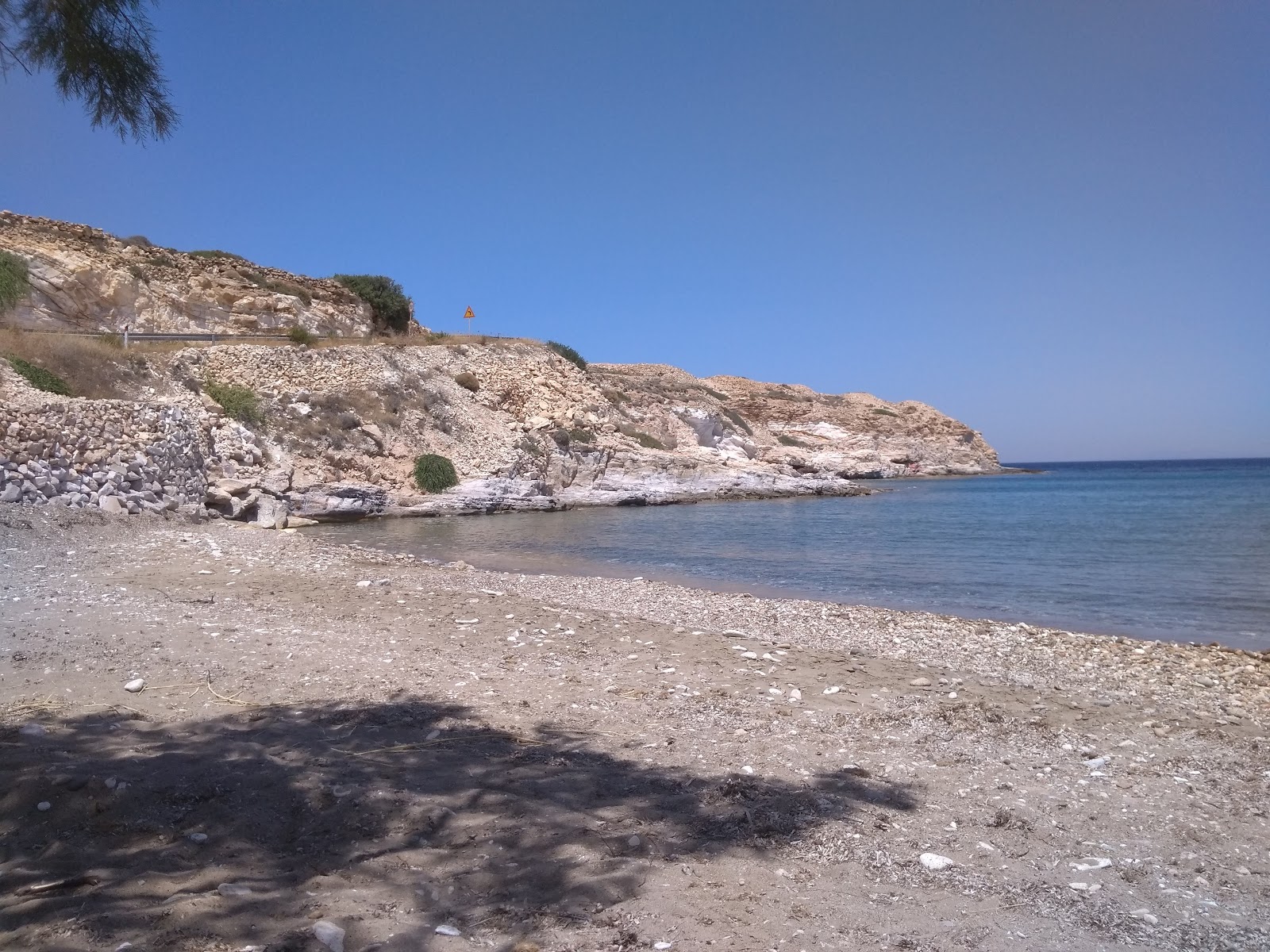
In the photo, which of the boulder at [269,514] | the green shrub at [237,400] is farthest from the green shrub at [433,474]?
the boulder at [269,514]

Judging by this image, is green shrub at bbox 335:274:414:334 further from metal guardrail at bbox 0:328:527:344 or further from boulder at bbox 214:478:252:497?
boulder at bbox 214:478:252:497

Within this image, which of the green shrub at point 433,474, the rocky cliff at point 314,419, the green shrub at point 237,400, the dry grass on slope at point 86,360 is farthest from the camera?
the green shrub at point 433,474

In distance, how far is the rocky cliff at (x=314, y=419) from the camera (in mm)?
15438

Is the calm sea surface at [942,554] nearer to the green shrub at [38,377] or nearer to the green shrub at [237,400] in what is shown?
the green shrub at [237,400]

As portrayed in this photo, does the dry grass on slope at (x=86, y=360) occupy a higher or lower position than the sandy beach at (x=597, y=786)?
higher

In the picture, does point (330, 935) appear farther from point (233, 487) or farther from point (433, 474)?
point (433, 474)

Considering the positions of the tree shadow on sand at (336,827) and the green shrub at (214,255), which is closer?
the tree shadow on sand at (336,827)

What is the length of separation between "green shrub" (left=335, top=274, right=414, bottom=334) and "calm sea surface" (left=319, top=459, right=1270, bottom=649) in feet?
55.4

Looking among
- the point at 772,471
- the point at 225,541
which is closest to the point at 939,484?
the point at 772,471

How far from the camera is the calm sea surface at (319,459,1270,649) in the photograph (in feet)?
40.1

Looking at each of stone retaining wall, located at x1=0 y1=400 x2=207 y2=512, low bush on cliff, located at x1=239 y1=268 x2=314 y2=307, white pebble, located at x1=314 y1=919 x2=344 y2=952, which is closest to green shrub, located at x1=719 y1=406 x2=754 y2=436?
low bush on cliff, located at x1=239 y1=268 x2=314 y2=307

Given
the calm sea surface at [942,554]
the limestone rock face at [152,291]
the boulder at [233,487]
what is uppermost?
the limestone rock face at [152,291]

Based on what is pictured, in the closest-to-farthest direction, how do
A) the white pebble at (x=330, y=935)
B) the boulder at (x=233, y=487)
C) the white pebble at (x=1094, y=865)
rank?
the white pebble at (x=330, y=935), the white pebble at (x=1094, y=865), the boulder at (x=233, y=487)

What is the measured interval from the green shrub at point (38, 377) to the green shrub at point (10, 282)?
356cm
